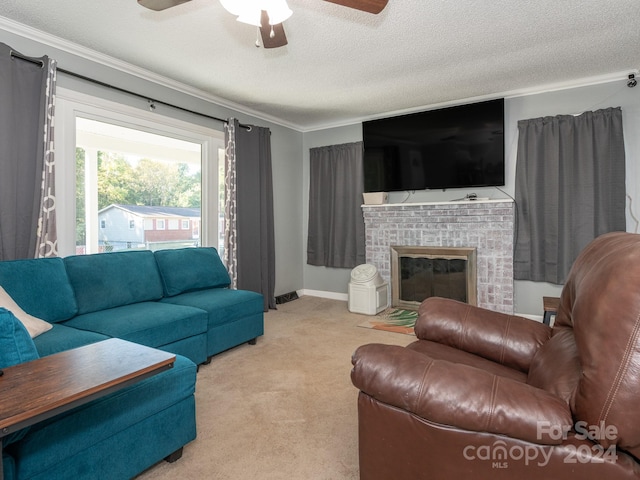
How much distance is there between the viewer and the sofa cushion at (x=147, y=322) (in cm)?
230

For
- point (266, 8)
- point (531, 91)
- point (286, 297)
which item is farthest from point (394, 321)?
point (266, 8)

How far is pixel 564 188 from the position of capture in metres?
3.75

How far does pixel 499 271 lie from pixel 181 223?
11.9ft

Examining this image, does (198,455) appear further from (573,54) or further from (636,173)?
(636,173)

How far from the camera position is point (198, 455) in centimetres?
178

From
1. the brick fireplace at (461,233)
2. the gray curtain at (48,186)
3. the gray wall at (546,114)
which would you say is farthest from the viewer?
the brick fireplace at (461,233)

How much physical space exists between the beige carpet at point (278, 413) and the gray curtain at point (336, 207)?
1.67 m

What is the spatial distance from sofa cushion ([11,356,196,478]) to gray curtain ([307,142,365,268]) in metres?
3.54

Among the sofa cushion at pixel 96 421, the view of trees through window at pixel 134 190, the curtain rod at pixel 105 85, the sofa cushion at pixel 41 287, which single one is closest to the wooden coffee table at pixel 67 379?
the sofa cushion at pixel 96 421

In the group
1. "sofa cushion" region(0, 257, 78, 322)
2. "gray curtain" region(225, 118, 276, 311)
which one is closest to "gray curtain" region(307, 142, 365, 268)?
"gray curtain" region(225, 118, 276, 311)

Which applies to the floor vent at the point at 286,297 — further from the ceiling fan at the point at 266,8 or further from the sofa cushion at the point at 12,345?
the sofa cushion at the point at 12,345

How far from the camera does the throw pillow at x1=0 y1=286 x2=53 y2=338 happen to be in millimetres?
2010

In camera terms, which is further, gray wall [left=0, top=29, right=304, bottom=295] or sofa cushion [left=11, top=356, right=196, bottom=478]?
gray wall [left=0, top=29, right=304, bottom=295]

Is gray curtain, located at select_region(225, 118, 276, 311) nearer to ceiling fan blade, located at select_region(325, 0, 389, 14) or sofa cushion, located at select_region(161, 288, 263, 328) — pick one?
sofa cushion, located at select_region(161, 288, 263, 328)
